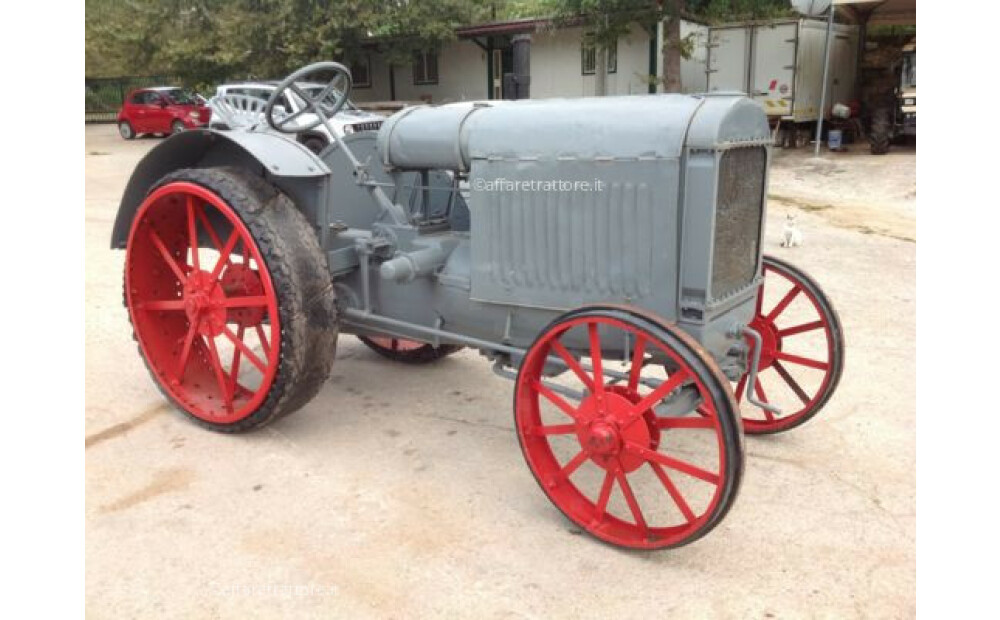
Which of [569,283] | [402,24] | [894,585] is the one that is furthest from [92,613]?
[402,24]

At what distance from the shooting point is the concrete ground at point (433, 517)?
235 centimetres

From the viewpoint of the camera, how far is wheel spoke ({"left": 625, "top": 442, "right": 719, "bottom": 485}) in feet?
7.93

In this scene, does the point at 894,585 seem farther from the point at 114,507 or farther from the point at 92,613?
the point at 114,507

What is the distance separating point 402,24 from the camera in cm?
1805

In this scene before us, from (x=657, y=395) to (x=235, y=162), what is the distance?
2.30 meters

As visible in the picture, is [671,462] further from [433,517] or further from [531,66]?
[531,66]

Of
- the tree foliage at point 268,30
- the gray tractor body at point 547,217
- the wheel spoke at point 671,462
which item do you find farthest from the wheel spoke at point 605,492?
the tree foliage at point 268,30

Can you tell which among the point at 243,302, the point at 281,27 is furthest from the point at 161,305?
the point at 281,27

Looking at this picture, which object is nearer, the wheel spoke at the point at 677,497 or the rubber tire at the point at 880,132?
the wheel spoke at the point at 677,497

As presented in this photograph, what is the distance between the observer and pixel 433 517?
9.17 feet

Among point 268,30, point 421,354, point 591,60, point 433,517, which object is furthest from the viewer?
point 591,60

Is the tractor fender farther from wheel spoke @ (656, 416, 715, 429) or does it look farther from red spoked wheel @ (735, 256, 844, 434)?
red spoked wheel @ (735, 256, 844, 434)

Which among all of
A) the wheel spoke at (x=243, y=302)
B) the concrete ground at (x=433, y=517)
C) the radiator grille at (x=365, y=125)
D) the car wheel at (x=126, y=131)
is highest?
the car wheel at (x=126, y=131)

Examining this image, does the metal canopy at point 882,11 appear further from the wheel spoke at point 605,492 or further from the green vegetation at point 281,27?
the wheel spoke at point 605,492
